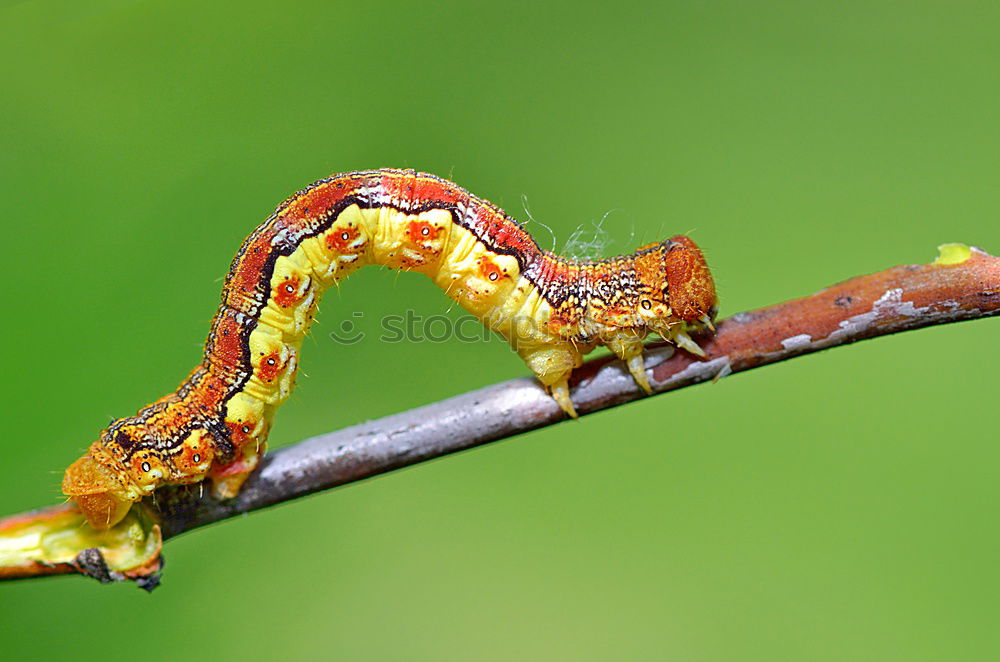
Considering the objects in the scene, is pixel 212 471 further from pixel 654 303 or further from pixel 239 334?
pixel 654 303

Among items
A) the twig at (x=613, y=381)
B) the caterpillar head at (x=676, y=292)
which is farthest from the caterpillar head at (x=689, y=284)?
the twig at (x=613, y=381)

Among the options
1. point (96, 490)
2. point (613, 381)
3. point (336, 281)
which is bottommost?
point (96, 490)

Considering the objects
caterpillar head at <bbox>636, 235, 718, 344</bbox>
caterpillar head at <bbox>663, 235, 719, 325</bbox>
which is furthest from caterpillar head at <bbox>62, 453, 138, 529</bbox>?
caterpillar head at <bbox>663, 235, 719, 325</bbox>

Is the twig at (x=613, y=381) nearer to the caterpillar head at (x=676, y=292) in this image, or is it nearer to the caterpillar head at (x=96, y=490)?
the caterpillar head at (x=676, y=292)

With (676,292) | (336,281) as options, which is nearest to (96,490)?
(336,281)

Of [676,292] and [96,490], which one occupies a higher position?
[676,292]

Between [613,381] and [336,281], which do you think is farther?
[336,281]

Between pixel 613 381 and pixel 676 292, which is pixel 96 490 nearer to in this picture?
pixel 613 381
